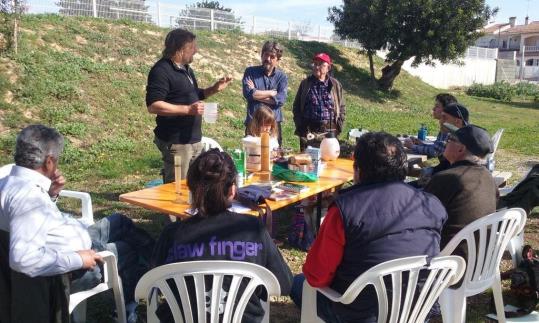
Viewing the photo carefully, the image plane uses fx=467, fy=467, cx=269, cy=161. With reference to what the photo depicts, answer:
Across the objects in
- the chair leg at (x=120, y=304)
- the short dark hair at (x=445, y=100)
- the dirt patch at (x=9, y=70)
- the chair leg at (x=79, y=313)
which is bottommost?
the chair leg at (x=79, y=313)

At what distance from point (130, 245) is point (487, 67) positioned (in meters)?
32.6

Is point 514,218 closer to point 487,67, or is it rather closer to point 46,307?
point 46,307

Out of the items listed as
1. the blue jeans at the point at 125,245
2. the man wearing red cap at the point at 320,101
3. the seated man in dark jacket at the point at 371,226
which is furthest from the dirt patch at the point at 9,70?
the seated man in dark jacket at the point at 371,226

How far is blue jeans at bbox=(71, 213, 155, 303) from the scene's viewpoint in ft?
9.33

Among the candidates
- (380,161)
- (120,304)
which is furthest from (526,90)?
(120,304)

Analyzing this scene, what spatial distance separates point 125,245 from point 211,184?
1163 millimetres

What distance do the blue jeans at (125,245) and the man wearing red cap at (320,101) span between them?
108 inches

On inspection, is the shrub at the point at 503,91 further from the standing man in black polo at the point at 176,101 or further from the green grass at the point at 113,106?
the standing man in black polo at the point at 176,101

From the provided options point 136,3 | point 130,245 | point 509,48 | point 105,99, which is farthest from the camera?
point 509,48

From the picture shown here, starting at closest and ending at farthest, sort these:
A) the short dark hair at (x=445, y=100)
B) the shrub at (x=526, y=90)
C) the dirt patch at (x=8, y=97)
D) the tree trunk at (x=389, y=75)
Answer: the short dark hair at (x=445, y=100) < the dirt patch at (x=8, y=97) < the tree trunk at (x=389, y=75) < the shrub at (x=526, y=90)

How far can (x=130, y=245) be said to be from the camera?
2947 mm

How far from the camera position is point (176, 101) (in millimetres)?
3900

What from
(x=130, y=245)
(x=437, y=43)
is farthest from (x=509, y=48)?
(x=130, y=245)

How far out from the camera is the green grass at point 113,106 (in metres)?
6.84
